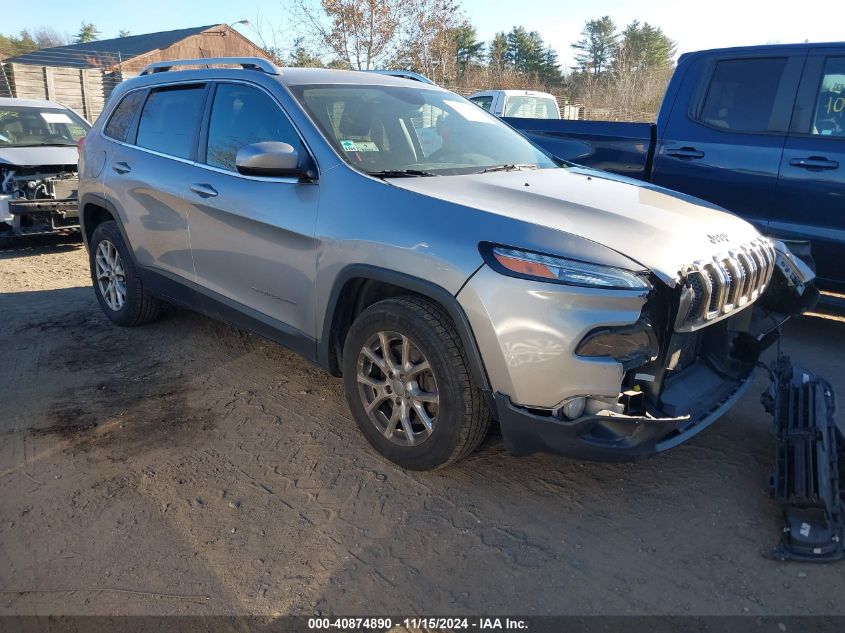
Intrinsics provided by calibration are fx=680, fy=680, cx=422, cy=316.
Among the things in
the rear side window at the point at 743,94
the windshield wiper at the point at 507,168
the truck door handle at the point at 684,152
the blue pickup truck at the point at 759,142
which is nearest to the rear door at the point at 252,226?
the windshield wiper at the point at 507,168

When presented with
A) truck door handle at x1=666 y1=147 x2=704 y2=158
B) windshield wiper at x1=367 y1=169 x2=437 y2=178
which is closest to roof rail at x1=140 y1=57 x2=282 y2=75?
windshield wiper at x1=367 y1=169 x2=437 y2=178

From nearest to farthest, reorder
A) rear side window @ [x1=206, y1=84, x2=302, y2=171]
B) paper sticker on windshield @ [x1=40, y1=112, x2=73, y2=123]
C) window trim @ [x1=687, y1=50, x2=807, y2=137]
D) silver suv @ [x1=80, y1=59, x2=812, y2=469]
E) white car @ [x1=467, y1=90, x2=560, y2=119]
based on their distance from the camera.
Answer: silver suv @ [x1=80, y1=59, x2=812, y2=469], rear side window @ [x1=206, y1=84, x2=302, y2=171], window trim @ [x1=687, y1=50, x2=807, y2=137], paper sticker on windshield @ [x1=40, y1=112, x2=73, y2=123], white car @ [x1=467, y1=90, x2=560, y2=119]

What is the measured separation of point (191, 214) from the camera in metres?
4.12

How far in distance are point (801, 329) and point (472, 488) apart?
11.7 feet

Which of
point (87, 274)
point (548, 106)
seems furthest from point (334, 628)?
point (548, 106)

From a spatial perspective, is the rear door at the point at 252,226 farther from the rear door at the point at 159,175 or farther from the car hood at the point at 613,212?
the car hood at the point at 613,212

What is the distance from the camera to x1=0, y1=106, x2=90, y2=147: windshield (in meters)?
8.73

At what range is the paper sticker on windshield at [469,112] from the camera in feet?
13.9

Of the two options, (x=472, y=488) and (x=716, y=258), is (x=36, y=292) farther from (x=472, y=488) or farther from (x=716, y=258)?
(x=716, y=258)

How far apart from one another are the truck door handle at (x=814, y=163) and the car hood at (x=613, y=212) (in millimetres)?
1684

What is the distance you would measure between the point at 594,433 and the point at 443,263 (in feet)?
2.94

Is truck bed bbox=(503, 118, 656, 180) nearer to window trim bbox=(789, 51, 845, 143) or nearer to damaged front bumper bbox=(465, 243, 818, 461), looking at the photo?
window trim bbox=(789, 51, 845, 143)

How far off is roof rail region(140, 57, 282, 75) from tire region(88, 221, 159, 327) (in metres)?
1.20

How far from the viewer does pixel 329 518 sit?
291 centimetres
